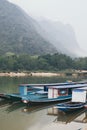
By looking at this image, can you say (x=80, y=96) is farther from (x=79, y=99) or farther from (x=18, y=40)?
(x=18, y=40)

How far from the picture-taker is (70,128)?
77.7 feet

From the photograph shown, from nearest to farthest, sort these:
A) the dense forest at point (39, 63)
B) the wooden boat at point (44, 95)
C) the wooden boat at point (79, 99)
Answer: the wooden boat at point (79, 99) < the wooden boat at point (44, 95) < the dense forest at point (39, 63)

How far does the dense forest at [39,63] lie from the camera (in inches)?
3866

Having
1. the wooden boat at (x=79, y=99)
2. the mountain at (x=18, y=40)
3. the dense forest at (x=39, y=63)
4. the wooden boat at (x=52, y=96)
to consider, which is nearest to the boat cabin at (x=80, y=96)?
the wooden boat at (x=79, y=99)

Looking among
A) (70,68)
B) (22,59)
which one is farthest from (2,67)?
(70,68)

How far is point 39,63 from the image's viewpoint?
103 metres

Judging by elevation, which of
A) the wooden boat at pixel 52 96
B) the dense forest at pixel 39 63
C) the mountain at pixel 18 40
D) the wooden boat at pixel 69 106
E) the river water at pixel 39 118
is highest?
the mountain at pixel 18 40

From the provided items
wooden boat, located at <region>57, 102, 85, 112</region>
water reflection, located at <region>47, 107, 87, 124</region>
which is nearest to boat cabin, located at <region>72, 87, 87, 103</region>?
wooden boat, located at <region>57, 102, 85, 112</region>

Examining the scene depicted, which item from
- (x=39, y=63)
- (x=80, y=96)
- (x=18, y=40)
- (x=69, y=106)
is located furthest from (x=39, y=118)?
(x=18, y=40)

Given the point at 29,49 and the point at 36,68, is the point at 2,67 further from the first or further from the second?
the point at 29,49

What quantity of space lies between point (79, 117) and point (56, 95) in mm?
6665

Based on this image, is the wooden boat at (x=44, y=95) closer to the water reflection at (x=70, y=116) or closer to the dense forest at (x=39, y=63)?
the water reflection at (x=70, y=116)

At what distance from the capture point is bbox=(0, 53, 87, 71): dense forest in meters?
98.2

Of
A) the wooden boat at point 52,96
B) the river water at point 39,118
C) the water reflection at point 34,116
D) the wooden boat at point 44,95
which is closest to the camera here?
the river water at point 39,118
